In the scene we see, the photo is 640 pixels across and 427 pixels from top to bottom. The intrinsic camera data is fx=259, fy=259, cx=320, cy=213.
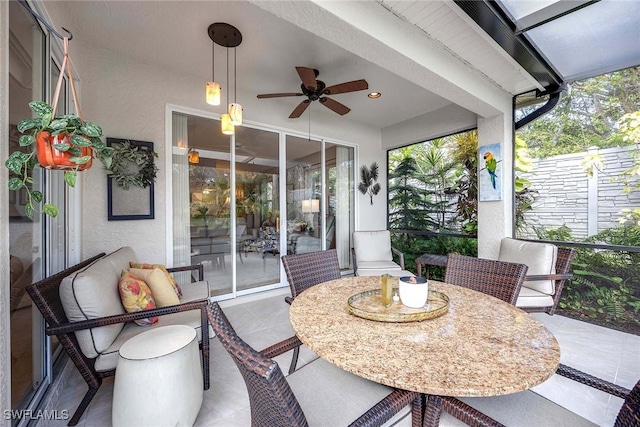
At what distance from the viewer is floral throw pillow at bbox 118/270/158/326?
1.73 meters

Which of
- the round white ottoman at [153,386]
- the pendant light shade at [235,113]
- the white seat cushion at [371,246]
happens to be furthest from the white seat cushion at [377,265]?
the round white ottoman at [153,386]

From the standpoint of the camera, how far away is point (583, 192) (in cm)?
292

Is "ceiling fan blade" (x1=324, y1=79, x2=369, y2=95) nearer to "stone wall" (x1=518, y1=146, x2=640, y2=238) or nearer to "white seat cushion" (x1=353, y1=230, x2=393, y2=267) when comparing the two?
"white seat cushion" (x1=353, y1=230, x2=393, y2=267)

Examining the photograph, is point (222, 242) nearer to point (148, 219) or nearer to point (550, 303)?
point (148, 219)

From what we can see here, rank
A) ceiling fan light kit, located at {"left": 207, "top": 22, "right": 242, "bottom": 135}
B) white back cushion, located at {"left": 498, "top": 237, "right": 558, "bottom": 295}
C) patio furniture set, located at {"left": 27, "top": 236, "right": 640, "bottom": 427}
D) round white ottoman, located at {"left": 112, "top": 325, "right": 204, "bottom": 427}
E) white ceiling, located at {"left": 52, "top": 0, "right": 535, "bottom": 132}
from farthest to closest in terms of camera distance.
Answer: white back cushion, located at {"left": 498, "top": 237, "right": 558, "bottom": 295}, ceiling fan light kit, located at {"left": 207, "top": 22, "right": 242, "bottom": 135}, white ceiling, located at {"left": 52, "top": 0, "right": 535, "bottom": 132}, round white ottoman, located at {"left": 112, "top": 325, "right": 204, "bottom": 427}, patio furniture set, located at {"left": 27, "top": 236, "right": 640, "bottom": 427}

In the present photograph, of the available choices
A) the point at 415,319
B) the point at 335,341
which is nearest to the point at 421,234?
the point at 415,319

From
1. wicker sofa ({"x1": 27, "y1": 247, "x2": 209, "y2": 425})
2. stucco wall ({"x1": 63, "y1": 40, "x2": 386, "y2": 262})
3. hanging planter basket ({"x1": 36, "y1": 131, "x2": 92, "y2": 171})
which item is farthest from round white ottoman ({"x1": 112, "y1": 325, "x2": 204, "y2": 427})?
stucco wall ({"x1": 63, "y1": 40, "x2": 386, "y2": 262})

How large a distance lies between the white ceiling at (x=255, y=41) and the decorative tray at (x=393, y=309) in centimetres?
183

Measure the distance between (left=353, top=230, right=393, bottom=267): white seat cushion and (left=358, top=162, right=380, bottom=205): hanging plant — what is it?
1.24 m

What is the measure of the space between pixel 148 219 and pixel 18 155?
215 centimetres

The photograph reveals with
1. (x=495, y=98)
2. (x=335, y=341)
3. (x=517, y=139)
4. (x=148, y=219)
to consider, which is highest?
(x=495, y=98)

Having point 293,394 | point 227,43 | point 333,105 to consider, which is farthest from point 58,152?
point 333,105

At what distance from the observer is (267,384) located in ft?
2.10

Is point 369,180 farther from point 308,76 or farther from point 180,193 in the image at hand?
point 180,193
